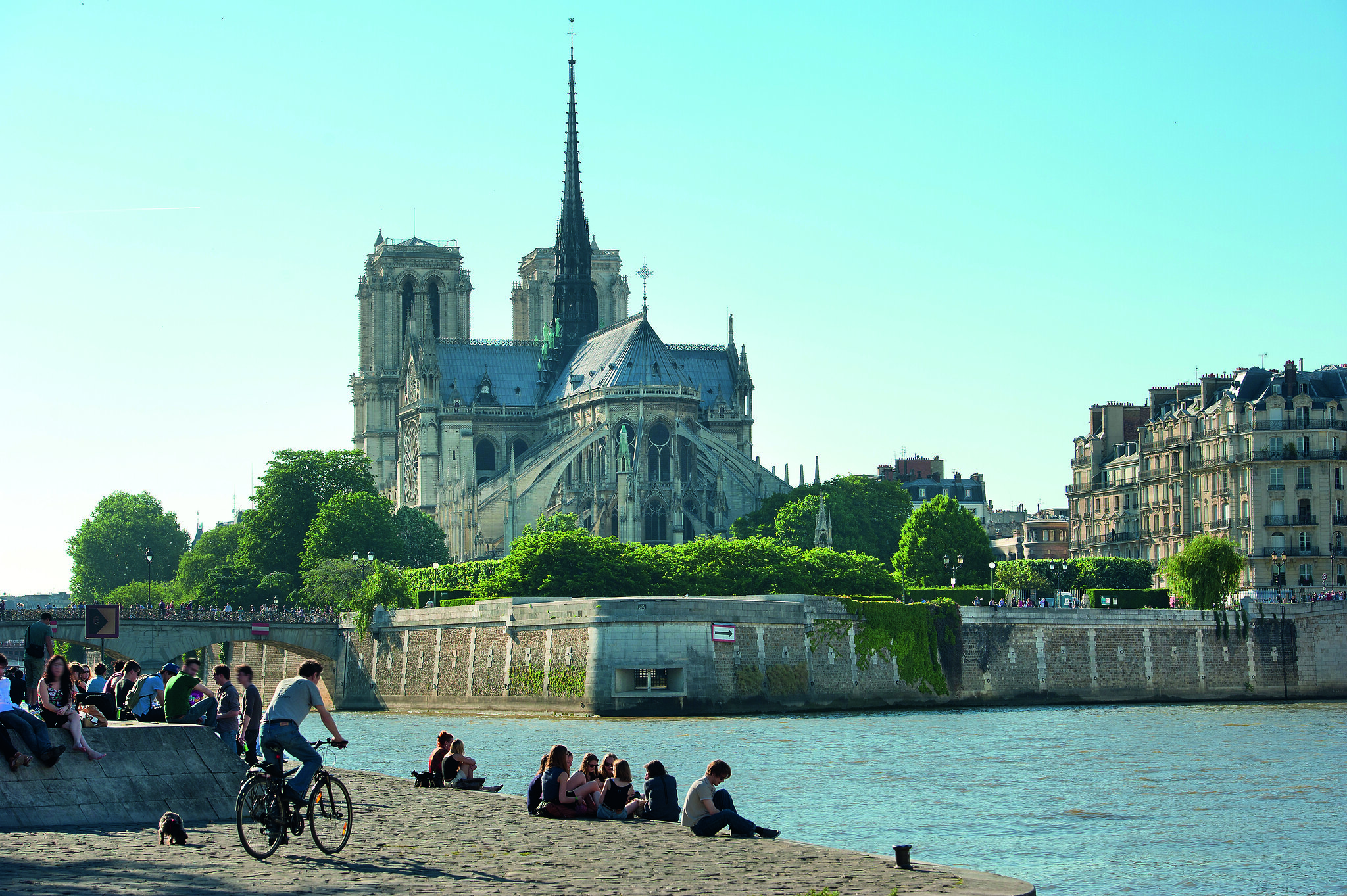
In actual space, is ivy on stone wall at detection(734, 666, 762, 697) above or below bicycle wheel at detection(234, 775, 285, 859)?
above

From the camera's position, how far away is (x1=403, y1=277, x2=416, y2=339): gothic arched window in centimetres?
12662

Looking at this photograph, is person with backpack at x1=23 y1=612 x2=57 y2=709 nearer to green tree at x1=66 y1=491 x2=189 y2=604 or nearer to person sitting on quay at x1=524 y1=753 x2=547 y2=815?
person sitting on quay at x1=524 y1=753 x2=547 y2=815

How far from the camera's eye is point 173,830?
57.9 ft

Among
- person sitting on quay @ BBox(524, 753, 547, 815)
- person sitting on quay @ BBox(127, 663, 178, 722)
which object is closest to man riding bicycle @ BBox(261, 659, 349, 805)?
person sitting on quay @ BBox(524, 753, 547, 815)

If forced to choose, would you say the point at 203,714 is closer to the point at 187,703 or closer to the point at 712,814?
the point at 187,703

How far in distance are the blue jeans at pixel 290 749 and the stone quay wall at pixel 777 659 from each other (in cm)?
3897

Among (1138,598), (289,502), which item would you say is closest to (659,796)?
(1138,598)

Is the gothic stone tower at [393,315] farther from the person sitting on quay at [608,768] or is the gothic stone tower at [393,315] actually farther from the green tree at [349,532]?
the person sitting on quay at [608,768]

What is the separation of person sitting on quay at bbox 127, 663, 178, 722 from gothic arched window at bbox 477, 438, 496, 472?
294 ft

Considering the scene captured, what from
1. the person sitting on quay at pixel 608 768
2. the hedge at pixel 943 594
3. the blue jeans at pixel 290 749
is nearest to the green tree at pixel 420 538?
the hedge at pixel 943 594

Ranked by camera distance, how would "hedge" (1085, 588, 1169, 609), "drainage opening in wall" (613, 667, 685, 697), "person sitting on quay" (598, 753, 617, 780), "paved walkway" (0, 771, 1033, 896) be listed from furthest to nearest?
"hedge" (1085, 588, 1169, 609)
"drainage opening in wall" (613, 667, 685, 697)
"person sitting on quay" (598, 753, 617, 780)
"paved walkway" (0, 771, 1033, 896)

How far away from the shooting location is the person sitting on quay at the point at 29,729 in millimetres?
18609

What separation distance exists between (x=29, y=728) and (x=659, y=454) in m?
81.8

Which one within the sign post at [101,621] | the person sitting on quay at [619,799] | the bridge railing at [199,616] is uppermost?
the bridge railing at [199,616]
